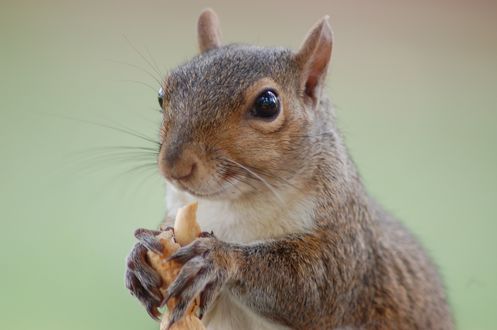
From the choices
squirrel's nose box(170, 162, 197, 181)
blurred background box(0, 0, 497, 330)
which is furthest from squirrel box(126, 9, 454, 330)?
blurred background box(0, 0, 497, 330)

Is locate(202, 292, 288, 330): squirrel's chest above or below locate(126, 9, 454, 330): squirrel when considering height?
below

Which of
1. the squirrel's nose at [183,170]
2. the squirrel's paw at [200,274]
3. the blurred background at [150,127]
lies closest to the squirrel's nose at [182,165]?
the squirrel's nose at [183,170]

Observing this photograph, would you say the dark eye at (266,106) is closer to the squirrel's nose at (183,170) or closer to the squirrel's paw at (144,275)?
the squirrel's nose at (183,170)

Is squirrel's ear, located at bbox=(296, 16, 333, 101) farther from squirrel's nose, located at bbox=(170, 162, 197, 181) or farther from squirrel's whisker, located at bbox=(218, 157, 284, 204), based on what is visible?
squirrel's nose, located at bbox=(170, 162, 197, 181)

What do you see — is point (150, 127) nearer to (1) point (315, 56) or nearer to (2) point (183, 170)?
(1) point (315, 56)

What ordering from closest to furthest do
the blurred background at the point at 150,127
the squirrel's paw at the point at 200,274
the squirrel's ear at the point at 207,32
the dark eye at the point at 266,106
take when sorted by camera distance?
the squirrel's paw at the point at 200,274 < the dark eye at the point at 266,106 < the squirrel's ear at the point at 207,32 < the blurred background at the point at 150,127

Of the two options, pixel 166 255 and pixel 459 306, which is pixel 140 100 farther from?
pixel 166 255

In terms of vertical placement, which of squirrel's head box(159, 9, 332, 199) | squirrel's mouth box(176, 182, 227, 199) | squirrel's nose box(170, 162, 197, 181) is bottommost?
squirrel's mouth box(176, 182, 227, 199)
